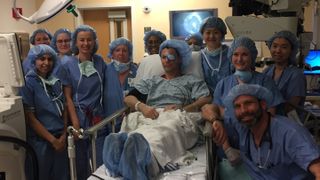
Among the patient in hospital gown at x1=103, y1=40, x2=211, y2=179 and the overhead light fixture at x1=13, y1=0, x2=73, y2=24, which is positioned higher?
the overhead light fixture at x1=13, y1=0, x2=73, y2=24

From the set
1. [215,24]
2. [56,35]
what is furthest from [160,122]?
[56,35]

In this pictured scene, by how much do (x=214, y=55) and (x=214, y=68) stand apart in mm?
98

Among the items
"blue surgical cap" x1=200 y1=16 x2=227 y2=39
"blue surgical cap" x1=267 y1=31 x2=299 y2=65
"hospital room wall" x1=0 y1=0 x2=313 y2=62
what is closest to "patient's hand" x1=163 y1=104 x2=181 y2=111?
"blue surgical cap" x1=200 y1=16 x2=227 y2=39

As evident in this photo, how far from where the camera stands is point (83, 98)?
2656 millimetres

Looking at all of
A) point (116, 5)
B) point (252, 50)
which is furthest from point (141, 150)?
point (116, 5)

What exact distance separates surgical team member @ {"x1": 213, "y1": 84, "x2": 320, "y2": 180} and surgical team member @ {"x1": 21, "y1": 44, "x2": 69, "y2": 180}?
1.19 m

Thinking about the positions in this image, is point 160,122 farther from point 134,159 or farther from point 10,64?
point 10,64

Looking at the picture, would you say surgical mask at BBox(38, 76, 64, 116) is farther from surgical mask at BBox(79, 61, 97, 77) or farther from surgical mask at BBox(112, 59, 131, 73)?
surgical mask at BBox(112, 59, 131, 73)

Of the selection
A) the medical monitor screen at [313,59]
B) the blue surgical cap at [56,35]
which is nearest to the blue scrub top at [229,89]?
the blue surgical cap at [56,35]

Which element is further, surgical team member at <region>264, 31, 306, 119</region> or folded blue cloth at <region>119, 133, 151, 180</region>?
surgical team member at <region>264, 31, 306, 119</region>

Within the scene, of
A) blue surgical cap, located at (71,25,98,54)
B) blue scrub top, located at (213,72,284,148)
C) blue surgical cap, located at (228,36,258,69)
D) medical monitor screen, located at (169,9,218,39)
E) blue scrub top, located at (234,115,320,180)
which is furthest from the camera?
medical monitor screen, located at (169,9,218,39)

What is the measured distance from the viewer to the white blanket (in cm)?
184

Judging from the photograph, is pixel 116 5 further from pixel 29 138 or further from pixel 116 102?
pixel 29 138

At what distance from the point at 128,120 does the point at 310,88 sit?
2.68m
